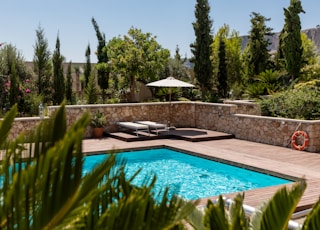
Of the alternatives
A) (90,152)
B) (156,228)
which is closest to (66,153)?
(156,228)

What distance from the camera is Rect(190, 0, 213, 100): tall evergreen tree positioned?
24094mm

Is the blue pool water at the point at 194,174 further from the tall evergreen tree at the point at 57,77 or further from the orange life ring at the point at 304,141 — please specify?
the tall evergreen tree at the point at 57,77

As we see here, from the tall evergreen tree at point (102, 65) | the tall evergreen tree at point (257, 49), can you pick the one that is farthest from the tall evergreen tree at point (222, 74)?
the tall evergreen tree at point (102, 65)

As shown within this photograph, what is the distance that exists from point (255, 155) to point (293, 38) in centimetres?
1458

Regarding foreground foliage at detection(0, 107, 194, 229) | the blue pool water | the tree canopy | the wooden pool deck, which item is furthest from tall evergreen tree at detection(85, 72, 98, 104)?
foreground foliage at detection(0, 107, 194, 229)

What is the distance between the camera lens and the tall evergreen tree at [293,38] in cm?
2375

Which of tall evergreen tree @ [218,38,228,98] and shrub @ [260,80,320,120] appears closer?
shrub @ [260,80,320,120]

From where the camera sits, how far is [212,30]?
24375 millimetres

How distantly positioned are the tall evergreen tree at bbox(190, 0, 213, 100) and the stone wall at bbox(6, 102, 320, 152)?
24.4 feet

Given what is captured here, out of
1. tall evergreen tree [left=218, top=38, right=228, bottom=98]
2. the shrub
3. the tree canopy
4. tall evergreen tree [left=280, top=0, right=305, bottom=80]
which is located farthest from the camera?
tall evergreen tree [left=218, top=38, right=228, bottom=98]

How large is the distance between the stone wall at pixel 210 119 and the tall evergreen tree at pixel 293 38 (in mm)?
8601

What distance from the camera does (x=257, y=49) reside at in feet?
86.1

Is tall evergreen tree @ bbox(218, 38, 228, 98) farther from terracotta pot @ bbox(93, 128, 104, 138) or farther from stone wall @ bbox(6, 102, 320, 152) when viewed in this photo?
terracotta pot @ bbox(93, 128, 104, 138)

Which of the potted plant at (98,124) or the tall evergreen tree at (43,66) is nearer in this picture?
the potted plant at (98,124)
